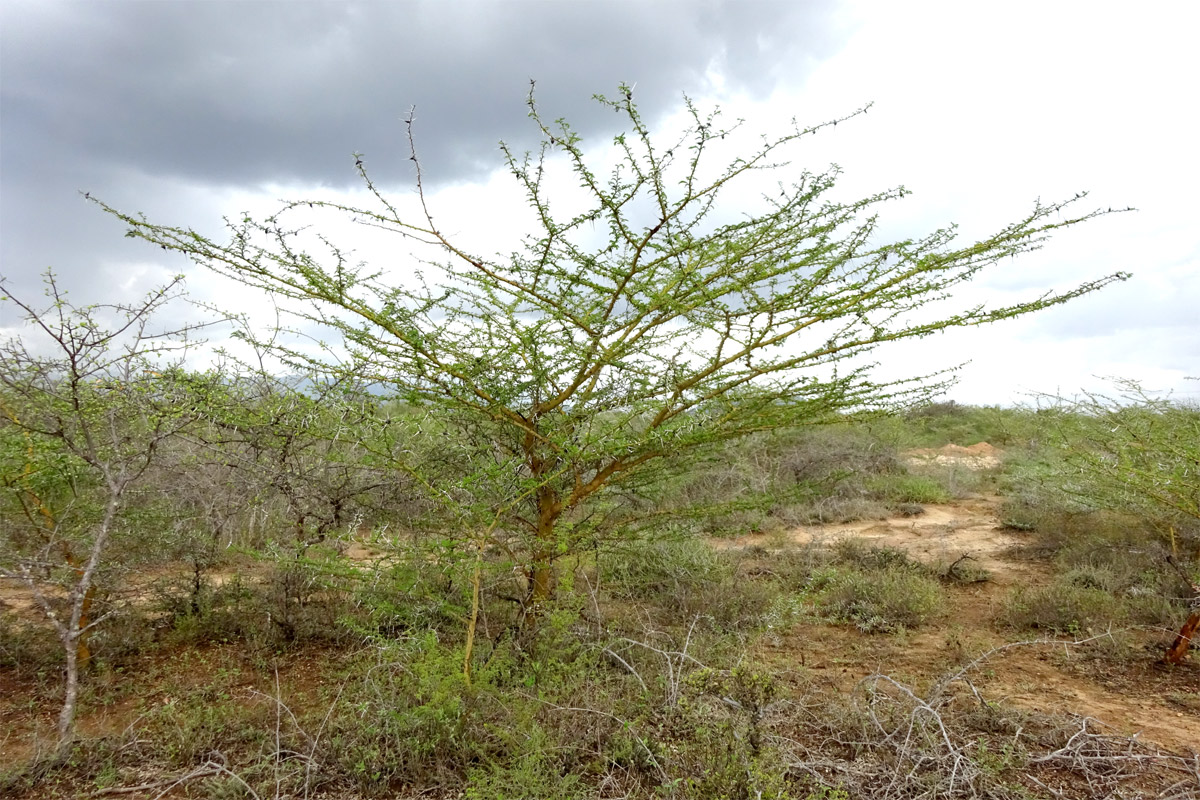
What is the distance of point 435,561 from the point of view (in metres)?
3.87

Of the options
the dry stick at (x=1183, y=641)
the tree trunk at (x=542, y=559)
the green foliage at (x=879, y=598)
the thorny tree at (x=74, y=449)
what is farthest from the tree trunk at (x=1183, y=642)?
the thorny tree at (x=74, y=449)

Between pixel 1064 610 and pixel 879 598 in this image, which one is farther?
pixel 879 598

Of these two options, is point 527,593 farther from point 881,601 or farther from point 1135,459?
point 1135,459

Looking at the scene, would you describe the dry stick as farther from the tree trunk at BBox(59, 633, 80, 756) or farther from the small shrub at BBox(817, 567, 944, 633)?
the tree trunk at BBox(59, 633, 80, 756)

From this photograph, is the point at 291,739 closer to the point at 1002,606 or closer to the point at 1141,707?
the point at 1141,707

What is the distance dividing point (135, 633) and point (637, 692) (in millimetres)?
3990

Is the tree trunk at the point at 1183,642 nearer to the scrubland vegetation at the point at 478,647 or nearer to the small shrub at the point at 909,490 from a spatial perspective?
the scrubland vegetation at the point at 478,647

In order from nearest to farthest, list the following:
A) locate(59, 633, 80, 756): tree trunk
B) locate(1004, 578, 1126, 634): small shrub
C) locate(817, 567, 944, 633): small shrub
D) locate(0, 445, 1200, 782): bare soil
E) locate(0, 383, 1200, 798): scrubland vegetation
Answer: locate(0, 383, 1200, 798): scrubland vegetation < locate(59, 633, 80, 756): tree trunk < locate(0, 445, 1200, 782): bare soil < locate(1004, 578, 1126, 634): small shrub < locate(817, 567, 944, 633): small shrub

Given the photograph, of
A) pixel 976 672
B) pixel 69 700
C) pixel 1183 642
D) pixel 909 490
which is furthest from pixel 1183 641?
pixel 909 490

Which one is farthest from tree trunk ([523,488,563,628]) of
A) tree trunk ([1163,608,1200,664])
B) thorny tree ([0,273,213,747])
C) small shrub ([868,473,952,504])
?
small shrub ([868,473,952,504])

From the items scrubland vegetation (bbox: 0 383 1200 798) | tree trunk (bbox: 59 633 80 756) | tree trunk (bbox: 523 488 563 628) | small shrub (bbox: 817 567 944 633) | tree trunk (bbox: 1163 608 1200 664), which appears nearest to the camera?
scrubland vegetation (bbox: 0 383 1200 798)

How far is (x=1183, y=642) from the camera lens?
4.72 m

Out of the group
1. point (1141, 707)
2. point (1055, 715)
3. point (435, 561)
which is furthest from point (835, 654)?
point (435, 561)

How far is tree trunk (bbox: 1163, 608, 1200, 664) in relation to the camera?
4.68m
